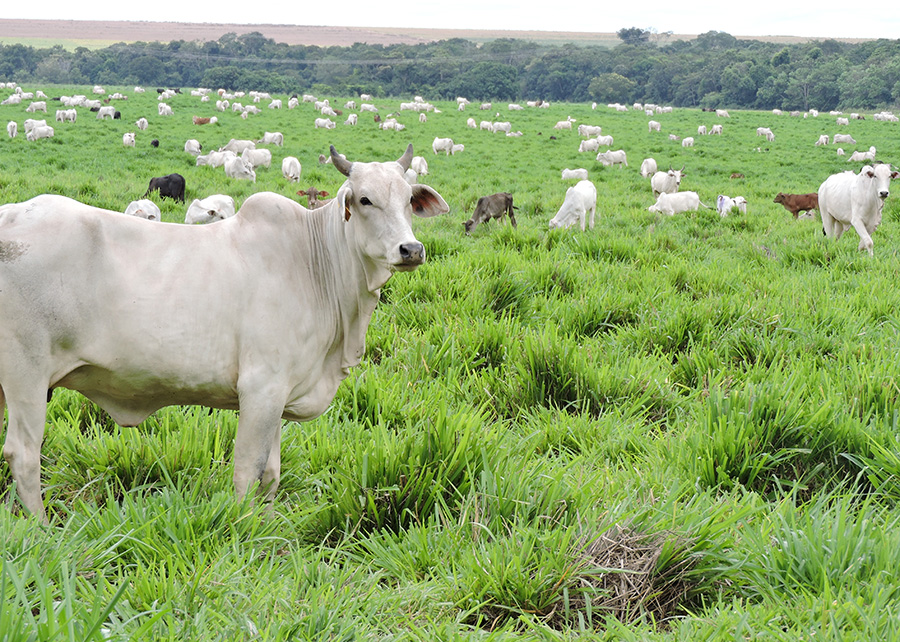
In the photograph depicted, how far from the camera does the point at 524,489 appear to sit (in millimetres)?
2688

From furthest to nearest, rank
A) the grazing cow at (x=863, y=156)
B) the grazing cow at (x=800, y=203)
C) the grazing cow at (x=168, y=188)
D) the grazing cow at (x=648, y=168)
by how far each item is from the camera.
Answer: the grazing cow at (x=863, y=156) < the grazing cow at (x=648, y=168) < the grazing cow at (x=800, y=203) < the grazing cow at (x=168, y=188)

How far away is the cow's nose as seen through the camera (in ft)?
8.87

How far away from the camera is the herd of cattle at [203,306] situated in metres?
2.49

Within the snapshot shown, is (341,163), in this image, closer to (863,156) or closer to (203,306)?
(203,306)

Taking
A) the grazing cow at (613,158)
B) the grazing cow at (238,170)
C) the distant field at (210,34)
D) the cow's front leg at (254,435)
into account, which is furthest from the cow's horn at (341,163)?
the distant field at (210,34)

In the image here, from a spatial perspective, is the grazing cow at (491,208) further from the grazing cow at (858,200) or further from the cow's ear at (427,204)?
the cow's ear at (427,204)

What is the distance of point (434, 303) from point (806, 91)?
7470cm

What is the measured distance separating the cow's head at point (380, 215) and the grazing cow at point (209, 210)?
655 cm

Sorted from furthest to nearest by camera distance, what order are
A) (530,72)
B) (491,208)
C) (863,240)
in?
(530,72) < (491,208) < (863,240)

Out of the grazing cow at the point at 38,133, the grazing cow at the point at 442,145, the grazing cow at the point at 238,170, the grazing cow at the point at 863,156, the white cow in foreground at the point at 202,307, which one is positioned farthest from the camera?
the grazing cow at the point at 863,156

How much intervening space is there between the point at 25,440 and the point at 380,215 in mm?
1572

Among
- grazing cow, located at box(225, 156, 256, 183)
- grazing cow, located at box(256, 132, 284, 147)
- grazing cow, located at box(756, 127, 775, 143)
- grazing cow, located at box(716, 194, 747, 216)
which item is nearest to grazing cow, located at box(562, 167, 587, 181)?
grazing cow, located at box(716, 194, 747, 216)

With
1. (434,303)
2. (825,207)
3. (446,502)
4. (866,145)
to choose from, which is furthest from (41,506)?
(866,145)

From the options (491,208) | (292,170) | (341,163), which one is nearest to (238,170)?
(292,170)
